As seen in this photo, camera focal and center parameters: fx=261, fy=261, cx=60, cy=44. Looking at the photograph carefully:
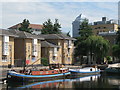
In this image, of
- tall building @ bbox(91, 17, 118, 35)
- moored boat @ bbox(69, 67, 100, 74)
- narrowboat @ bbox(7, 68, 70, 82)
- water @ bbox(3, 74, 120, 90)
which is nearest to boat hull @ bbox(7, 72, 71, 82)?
narrowboat @ bbox(7, 68, 70, 82)

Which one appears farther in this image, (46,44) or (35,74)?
(46,44)

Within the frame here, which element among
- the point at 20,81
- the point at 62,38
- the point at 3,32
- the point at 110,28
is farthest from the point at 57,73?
the point at 110,28

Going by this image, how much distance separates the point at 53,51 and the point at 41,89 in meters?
33.5

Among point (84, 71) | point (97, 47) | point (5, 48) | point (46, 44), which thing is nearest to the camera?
point (5, 48)

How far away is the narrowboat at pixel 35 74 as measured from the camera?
4250 cm

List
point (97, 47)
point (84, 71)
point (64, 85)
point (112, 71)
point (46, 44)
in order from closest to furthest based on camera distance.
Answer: point (64, 85)
point (84, 71)
point (112, 71)
point (46, 44)
point (97, 47)

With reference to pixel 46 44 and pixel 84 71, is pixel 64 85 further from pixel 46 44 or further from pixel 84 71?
pixel 46 44

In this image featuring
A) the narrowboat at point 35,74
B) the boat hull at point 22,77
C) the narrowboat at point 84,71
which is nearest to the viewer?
the boat hull at point 22,77

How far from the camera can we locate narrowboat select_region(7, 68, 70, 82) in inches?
1673

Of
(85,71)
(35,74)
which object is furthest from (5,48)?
(85,71)

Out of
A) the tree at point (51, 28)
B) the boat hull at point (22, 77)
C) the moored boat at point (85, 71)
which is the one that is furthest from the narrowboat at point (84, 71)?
the tree at point (51, 28)

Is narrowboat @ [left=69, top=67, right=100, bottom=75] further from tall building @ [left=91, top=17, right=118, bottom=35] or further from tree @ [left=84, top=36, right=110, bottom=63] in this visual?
tall building @ [left=91, top=17, right=118, bottom=35]

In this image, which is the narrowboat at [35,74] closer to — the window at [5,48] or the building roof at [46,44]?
the window at [5,48]

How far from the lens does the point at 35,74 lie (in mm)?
46000
